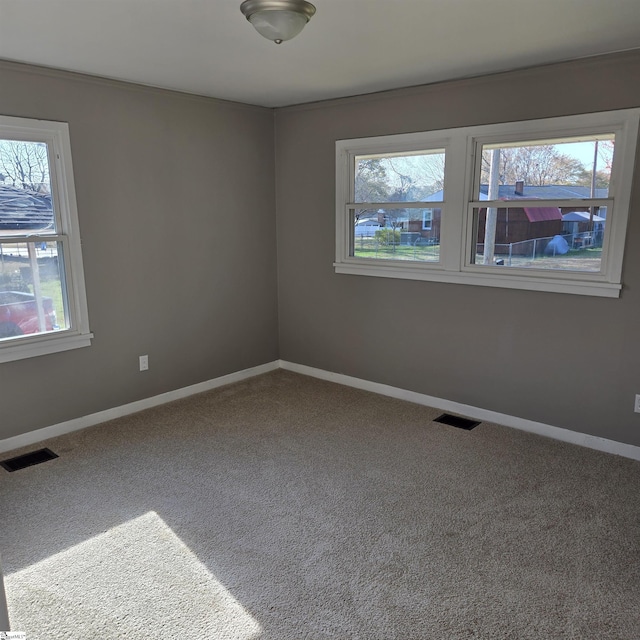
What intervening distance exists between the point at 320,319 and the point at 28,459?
240 centimetres

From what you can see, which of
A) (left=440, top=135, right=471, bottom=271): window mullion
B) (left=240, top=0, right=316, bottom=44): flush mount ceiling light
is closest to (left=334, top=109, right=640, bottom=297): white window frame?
(left=440, top=135, right=471, bottom=271): window mullion

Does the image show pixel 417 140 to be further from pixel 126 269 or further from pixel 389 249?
pixel 126 269

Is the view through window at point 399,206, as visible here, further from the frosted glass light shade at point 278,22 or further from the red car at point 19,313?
the red car at point 19,313

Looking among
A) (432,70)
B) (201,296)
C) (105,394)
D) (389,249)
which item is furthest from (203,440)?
(432,70)

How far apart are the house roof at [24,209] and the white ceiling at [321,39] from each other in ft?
2.46

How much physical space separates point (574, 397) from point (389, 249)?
168 centimetres

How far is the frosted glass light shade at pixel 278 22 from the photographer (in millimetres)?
2064

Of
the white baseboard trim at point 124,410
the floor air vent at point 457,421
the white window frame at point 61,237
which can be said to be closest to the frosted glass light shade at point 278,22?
the white window frame at point 61,237

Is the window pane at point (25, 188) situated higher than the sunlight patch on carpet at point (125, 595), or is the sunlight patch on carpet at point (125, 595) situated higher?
the window pane at point (25, 188)

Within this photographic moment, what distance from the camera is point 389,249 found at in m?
4.11

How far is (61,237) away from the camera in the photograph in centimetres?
335

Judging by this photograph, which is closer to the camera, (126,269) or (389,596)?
(389,596)

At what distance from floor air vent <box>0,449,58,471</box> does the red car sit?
74 centimetres

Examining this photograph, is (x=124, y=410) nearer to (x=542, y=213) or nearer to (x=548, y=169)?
(x=542, y=213)
